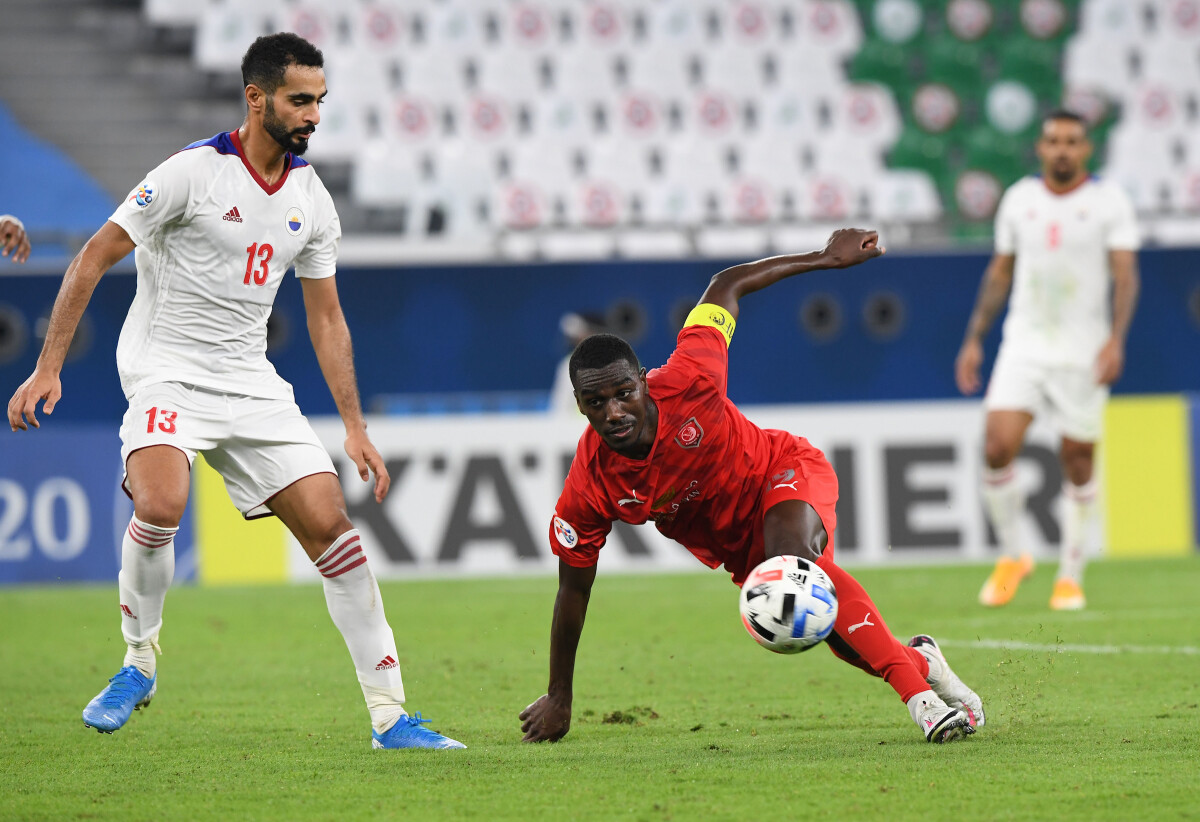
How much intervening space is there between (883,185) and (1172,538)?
637 centimetres

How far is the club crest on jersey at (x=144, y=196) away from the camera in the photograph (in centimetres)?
473

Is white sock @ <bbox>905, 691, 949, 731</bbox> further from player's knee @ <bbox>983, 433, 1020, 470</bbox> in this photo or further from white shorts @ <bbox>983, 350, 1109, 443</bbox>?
white shorts @ <bbox>983, 350, 1109, 443</bbox>

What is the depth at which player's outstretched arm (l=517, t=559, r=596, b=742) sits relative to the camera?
474 centimetres

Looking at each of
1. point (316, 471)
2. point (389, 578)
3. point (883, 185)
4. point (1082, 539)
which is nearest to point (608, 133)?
point (883, 185)

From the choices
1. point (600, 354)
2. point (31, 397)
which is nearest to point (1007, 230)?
point (600, 354)

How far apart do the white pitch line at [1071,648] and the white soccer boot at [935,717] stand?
2.33 metres

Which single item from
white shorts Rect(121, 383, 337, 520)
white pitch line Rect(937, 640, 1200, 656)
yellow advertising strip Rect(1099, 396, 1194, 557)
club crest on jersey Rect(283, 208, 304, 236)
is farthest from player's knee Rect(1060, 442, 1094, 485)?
club crest on jersey Rect(283, 208, 304, 236)

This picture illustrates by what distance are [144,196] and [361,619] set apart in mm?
1474

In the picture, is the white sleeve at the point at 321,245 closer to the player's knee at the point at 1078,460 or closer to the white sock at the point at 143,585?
the white sock at the point at 143,585

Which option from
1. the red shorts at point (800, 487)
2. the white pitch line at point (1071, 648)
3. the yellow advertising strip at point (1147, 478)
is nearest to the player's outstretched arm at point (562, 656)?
the red shorts at point (800, 487)

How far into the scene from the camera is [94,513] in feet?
38.7

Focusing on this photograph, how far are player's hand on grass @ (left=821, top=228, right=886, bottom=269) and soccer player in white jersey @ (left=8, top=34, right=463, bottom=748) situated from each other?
1.57m

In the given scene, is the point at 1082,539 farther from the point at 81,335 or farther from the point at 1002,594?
the point at 81,335

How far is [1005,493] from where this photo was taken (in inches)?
358
